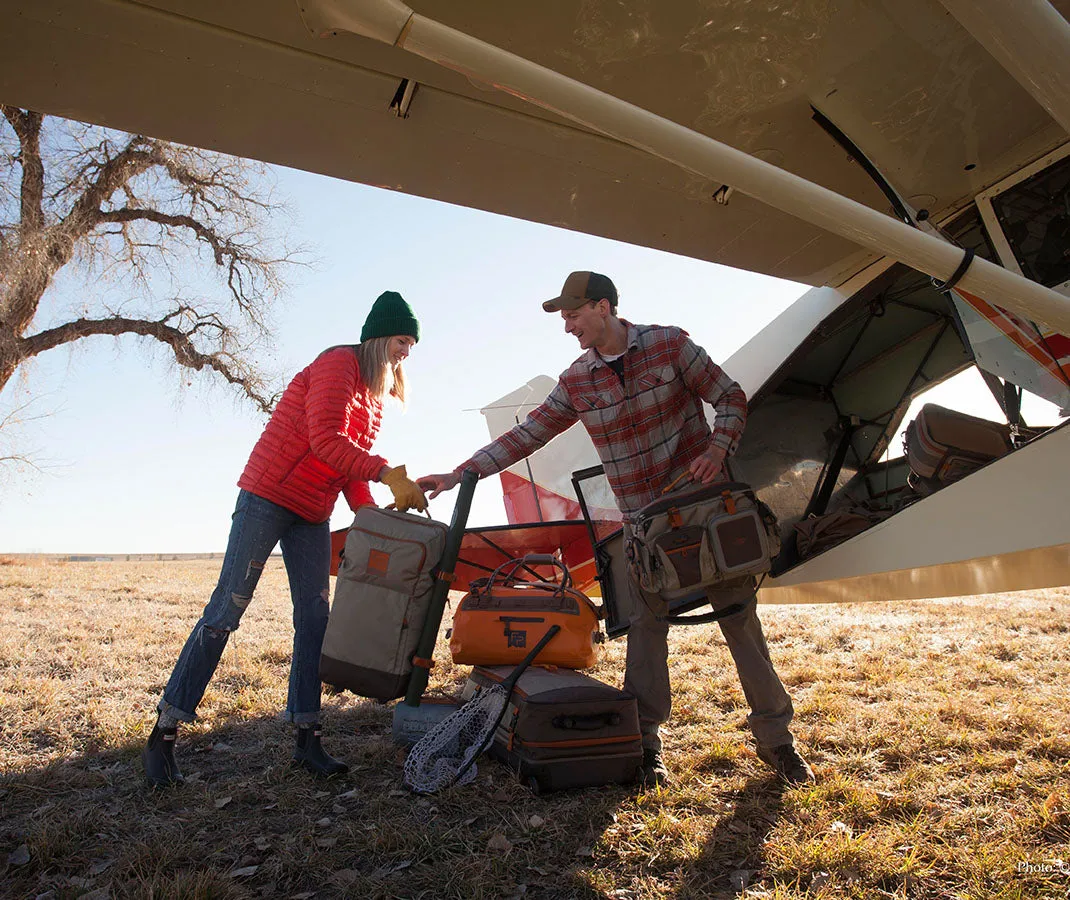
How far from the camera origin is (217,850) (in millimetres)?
2141

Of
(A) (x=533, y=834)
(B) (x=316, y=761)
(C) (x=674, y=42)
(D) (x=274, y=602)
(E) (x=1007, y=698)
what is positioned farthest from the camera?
(D) (x=274, y=602)

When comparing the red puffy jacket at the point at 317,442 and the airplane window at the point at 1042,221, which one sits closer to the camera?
the red puffy jacket at the point at 317,442

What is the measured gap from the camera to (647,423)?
3.00 meters

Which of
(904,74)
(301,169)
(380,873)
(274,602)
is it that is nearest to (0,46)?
(301,169)

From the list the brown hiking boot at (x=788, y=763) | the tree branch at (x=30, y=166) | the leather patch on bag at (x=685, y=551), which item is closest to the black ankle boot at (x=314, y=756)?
the leather patch on bag at (x=685, y=551)

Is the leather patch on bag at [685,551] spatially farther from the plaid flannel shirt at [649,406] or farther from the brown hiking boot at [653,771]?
the brown hiking boot at [653,771]

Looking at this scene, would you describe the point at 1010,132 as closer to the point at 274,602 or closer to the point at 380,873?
the point at 380,873

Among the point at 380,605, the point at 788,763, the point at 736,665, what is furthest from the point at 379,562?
the point at 788,763

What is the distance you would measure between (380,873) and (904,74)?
11.1ft

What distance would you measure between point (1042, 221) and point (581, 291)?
87.6 inches

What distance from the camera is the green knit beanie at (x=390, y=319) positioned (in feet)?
9.87

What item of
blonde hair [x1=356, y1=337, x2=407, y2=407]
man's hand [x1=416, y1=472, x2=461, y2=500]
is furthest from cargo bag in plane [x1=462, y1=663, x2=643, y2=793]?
blonde hair [x1=356, y1=337, x2=407, y2=407]

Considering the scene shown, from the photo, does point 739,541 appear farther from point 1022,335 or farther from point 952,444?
point 1022,335

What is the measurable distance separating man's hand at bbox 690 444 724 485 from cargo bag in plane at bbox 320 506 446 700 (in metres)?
0.99
